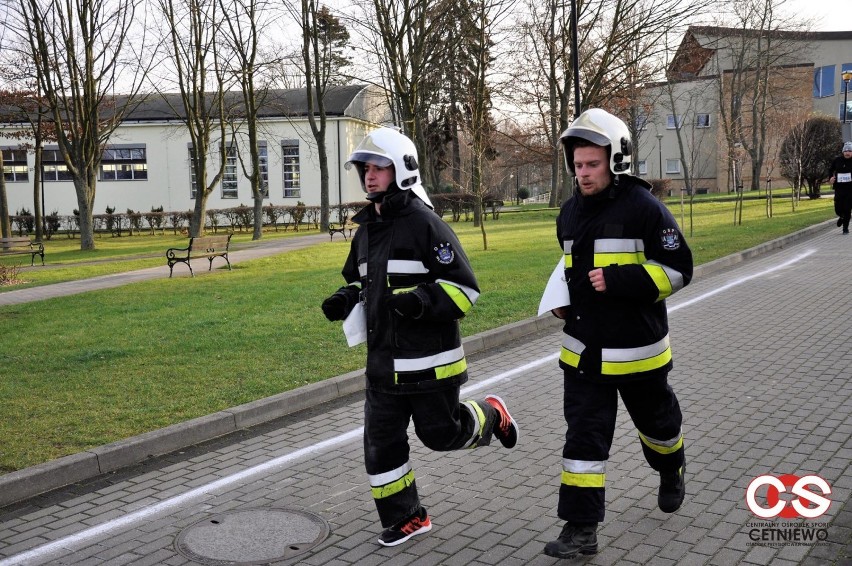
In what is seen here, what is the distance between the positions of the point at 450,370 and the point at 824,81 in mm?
67428

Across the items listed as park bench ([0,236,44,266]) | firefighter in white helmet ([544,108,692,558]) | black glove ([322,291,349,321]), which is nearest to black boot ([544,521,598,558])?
firefighter in white helmet ([544,108,692,558])

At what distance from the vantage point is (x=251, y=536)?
452cm

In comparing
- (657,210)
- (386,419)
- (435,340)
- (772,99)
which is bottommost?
(386,419)

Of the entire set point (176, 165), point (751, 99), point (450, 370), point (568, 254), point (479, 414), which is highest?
point (751, 99)

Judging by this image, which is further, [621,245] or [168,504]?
[168,504]

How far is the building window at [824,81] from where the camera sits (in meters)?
62.7

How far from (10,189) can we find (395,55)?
35.1 m

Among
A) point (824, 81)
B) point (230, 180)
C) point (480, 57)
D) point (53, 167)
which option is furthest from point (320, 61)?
point (824, 81)

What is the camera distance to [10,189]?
168ft

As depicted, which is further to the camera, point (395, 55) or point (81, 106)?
point (81, 106)

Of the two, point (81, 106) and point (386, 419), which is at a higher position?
point (81, 106)

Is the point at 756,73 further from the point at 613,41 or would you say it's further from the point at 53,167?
the point at 53,167

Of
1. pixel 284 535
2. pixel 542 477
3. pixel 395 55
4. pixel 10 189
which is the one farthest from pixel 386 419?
pixel 10 189

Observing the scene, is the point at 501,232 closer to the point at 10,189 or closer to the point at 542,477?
the point at 542,477
